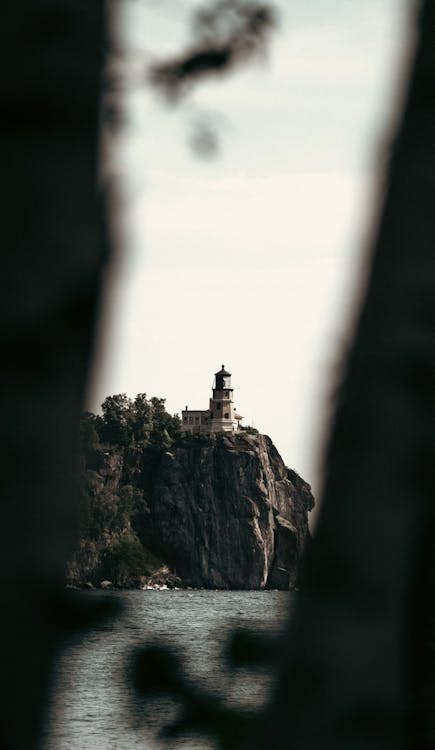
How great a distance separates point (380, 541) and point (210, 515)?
7663 inches

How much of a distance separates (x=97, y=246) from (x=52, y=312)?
0.12m

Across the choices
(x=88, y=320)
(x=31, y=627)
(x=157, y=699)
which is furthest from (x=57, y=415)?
(x=157, y=699)

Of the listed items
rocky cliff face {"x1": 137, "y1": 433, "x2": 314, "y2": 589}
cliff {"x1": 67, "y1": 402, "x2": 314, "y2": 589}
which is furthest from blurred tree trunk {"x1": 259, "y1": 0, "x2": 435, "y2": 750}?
rocky cliff face {"x1": 137, "y1": 433, "x2": 314, "y2": 589}

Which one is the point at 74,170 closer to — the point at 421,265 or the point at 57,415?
the point at 57,415

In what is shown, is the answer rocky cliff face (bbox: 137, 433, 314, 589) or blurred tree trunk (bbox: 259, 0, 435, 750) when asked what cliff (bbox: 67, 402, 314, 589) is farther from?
blurred tree trunk (bbox: 259, 0, 435, 750)

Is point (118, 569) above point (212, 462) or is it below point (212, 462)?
below

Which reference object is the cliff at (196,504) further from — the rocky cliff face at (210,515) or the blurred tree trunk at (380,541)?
the blurred tree trunk at (380,541)

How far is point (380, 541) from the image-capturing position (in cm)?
197

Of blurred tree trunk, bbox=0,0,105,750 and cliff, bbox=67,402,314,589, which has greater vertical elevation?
cliff, bbox=67,402,314,589

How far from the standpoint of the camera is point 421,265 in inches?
80.4

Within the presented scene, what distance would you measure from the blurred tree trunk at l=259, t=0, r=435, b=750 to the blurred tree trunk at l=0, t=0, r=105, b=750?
392 mm

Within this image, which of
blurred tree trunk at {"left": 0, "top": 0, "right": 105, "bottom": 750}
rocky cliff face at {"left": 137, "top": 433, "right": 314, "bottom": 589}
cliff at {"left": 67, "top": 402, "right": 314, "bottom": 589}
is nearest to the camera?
blurred tree trunk at {"left": 0, "top": 0, "right": 105, "bottom": 750}

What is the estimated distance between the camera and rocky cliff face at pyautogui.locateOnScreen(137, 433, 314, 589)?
194m

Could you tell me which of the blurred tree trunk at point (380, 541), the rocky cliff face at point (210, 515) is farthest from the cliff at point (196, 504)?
the blurred tree trunk at point (380, 541)
